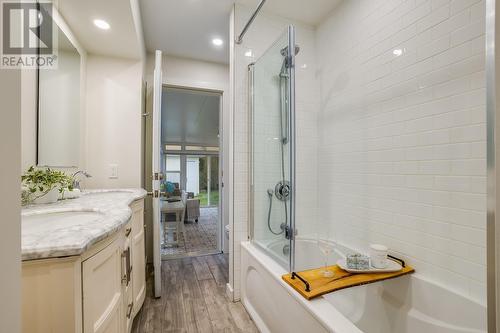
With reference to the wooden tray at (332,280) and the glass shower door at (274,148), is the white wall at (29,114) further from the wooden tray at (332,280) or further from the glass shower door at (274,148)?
the wooden tray at (332,280)

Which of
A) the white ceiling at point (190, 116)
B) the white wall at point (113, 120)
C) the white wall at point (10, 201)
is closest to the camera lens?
the white wall at point (10, 201)

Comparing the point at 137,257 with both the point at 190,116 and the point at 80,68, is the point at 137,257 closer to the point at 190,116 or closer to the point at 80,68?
the point at 80,68

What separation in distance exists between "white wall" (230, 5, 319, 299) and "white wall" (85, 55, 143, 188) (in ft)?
3.42

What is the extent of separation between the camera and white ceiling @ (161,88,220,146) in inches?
156

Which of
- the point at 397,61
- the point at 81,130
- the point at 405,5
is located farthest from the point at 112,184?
the point at 405,5

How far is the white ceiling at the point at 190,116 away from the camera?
3.96 metres

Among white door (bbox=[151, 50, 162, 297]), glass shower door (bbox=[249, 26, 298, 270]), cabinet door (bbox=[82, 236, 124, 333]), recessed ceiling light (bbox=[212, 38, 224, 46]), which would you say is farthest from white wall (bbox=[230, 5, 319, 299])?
cabinet door (bbox=[82, 236, 124, 333])

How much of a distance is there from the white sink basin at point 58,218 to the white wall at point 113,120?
1.07 m

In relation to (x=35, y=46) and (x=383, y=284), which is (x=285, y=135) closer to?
(x=383, y=284)

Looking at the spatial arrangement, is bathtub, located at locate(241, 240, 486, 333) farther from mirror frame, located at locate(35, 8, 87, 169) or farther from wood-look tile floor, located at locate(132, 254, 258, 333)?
→ mirror frame, located at locate(35, 8, 87, 169)

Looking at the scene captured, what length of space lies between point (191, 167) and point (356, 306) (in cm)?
740

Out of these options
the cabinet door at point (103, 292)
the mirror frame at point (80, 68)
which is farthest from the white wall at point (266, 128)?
the mirror frame at point (80, 68)

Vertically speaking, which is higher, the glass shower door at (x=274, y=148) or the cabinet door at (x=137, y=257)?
the glass shower door at (x=274, y=148)

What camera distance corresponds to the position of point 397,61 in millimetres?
1564
